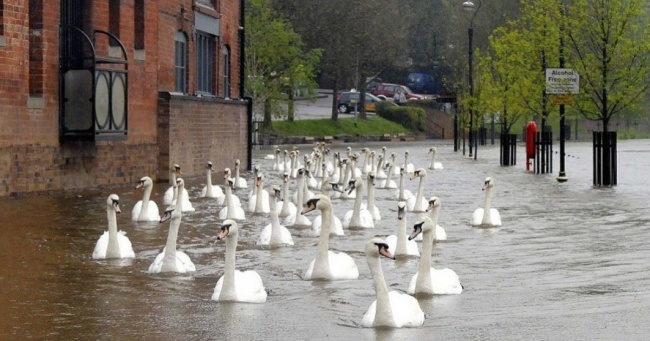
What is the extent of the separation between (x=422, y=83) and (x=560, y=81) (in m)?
79.4

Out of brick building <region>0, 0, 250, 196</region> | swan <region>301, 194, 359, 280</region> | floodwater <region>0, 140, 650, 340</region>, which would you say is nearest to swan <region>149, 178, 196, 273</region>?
→ floodwater <region>0, 140, 650, 340</region>

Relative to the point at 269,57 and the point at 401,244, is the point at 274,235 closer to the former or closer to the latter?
the point at 401,244

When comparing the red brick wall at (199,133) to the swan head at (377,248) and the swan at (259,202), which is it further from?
the swan head at (377,248)

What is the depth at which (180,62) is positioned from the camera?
39719mm

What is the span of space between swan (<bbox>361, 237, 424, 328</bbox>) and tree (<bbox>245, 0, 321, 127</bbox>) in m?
55.2

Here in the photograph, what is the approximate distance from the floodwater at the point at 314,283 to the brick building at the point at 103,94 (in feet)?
7.40

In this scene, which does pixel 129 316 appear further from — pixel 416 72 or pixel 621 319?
pixel 416 72

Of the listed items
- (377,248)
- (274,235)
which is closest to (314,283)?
(377,248)

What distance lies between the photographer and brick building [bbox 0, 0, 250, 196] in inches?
1105

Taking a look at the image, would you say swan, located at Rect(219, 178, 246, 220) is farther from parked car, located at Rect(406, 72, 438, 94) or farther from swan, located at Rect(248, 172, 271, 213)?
parked car, located at Rect(406, 72, 438, 94)

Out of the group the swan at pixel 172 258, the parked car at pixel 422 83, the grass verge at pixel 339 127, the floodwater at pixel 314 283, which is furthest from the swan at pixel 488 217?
the parked car at pixel 422 83

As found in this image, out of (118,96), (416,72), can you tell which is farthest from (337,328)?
(416,72)

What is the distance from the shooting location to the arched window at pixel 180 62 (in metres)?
39.2

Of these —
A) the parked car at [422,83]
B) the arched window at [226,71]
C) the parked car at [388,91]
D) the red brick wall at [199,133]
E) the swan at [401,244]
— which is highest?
the parked car at [422,83]
